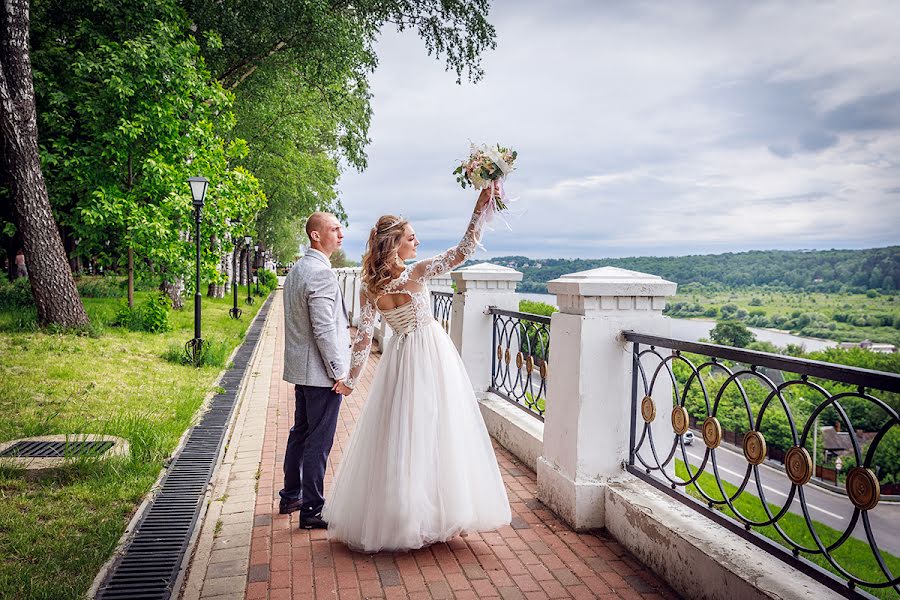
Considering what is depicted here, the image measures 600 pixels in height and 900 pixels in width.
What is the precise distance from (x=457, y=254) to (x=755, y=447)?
1861 mm

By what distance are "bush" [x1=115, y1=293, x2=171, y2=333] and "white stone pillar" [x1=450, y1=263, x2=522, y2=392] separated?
872cm

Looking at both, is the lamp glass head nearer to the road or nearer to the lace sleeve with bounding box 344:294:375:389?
the lace sleeve with bounding box 344:294:375:389

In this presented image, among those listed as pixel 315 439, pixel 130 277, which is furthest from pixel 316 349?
pixel 130 277

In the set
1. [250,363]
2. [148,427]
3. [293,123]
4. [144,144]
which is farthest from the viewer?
[293,123]

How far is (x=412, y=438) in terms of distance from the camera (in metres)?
3.60

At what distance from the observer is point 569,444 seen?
4.13 m

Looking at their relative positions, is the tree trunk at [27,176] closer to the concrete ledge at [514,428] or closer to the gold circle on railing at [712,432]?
the concrete ledge at [514,428]

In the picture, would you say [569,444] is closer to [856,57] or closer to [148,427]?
[148,427]

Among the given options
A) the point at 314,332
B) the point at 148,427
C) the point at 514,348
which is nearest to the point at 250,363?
the point at 148,427

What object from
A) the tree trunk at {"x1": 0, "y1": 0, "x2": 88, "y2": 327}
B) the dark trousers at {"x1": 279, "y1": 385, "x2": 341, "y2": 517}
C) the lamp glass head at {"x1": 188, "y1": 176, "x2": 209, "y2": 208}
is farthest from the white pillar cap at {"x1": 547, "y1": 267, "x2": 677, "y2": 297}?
the tree trunk at {"x1": 0, "y1": 0, "x2": 88, "y2": 327}

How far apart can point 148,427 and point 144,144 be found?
31.4ft

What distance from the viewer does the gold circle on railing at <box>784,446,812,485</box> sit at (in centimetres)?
254

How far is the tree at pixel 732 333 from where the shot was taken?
3346 cm

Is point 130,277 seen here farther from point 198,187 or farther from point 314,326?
point 314,326
